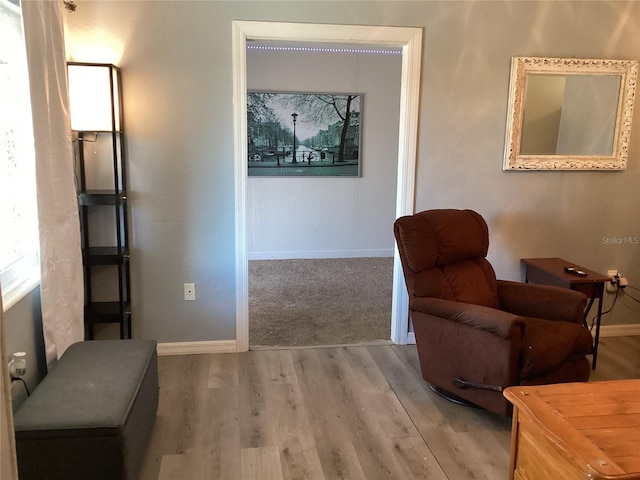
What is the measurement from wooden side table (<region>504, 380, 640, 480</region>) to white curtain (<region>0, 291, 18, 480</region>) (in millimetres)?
1412

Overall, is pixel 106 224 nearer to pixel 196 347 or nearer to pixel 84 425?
pixel 196 347

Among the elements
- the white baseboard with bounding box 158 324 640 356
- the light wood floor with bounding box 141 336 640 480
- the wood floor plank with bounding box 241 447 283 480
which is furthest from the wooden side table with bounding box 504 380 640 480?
the white baseboard with bounding box 158 324 640 356

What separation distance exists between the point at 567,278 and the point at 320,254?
3350 mm

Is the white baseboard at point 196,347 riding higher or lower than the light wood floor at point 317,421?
higher

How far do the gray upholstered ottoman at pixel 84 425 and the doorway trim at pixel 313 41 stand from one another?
127 centimetres

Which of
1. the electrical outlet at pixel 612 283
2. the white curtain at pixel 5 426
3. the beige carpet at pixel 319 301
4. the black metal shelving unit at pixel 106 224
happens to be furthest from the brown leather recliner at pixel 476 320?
the white curtain at pixel 5 426

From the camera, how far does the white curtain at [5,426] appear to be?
1341 mm

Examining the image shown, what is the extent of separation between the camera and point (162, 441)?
8.14 ft

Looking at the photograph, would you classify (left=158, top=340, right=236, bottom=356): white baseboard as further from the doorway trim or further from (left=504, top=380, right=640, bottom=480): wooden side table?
(left=504, top=380, right=640, bottom=480): wooden side table

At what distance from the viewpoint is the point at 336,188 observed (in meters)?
6.14

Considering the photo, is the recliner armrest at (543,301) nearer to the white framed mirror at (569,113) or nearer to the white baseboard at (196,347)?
the white framed mirror at (569,113)

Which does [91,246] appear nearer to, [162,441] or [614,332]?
[162,441]

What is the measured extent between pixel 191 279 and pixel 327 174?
3019mm

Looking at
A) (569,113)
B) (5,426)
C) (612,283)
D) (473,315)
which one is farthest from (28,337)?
(612,283)
